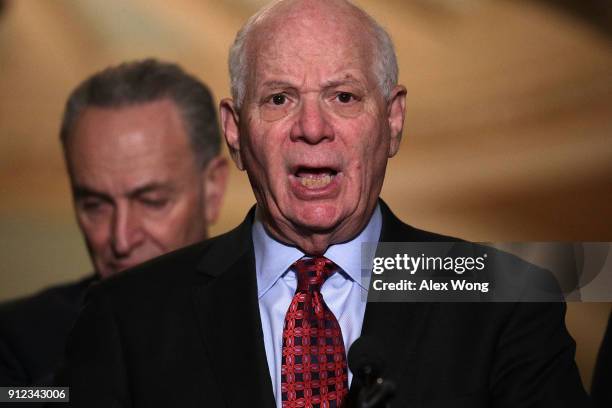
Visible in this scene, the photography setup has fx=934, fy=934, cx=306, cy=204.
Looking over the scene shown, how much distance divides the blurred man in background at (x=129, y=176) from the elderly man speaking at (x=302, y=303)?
0.78m

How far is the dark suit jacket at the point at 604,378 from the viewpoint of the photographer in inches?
85.7

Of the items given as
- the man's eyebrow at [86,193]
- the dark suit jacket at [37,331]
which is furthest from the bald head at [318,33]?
the dark suit jacket at [37,331]

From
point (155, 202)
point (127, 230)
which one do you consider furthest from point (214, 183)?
point (127, 230)

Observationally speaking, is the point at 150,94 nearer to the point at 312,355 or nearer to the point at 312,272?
the point at 312,272

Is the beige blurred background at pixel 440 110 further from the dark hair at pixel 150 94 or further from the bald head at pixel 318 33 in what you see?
the bald head at pixel 318 33

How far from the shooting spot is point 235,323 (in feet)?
6.01

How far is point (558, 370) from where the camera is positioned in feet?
5.65

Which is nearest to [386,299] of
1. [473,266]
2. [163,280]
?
[473,266]

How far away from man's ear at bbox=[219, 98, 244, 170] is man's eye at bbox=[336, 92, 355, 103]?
10.1 inches

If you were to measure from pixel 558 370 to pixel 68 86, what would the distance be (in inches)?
68.5

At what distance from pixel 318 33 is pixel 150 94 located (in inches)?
41.4

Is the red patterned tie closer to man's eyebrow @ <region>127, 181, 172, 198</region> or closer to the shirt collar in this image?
the shirt collar

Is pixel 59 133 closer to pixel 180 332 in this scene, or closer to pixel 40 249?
pixel 40 249

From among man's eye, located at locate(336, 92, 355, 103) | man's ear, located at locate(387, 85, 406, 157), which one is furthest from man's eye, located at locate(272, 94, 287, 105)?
man's ear, located at locate(387, 85, 406, 157)
